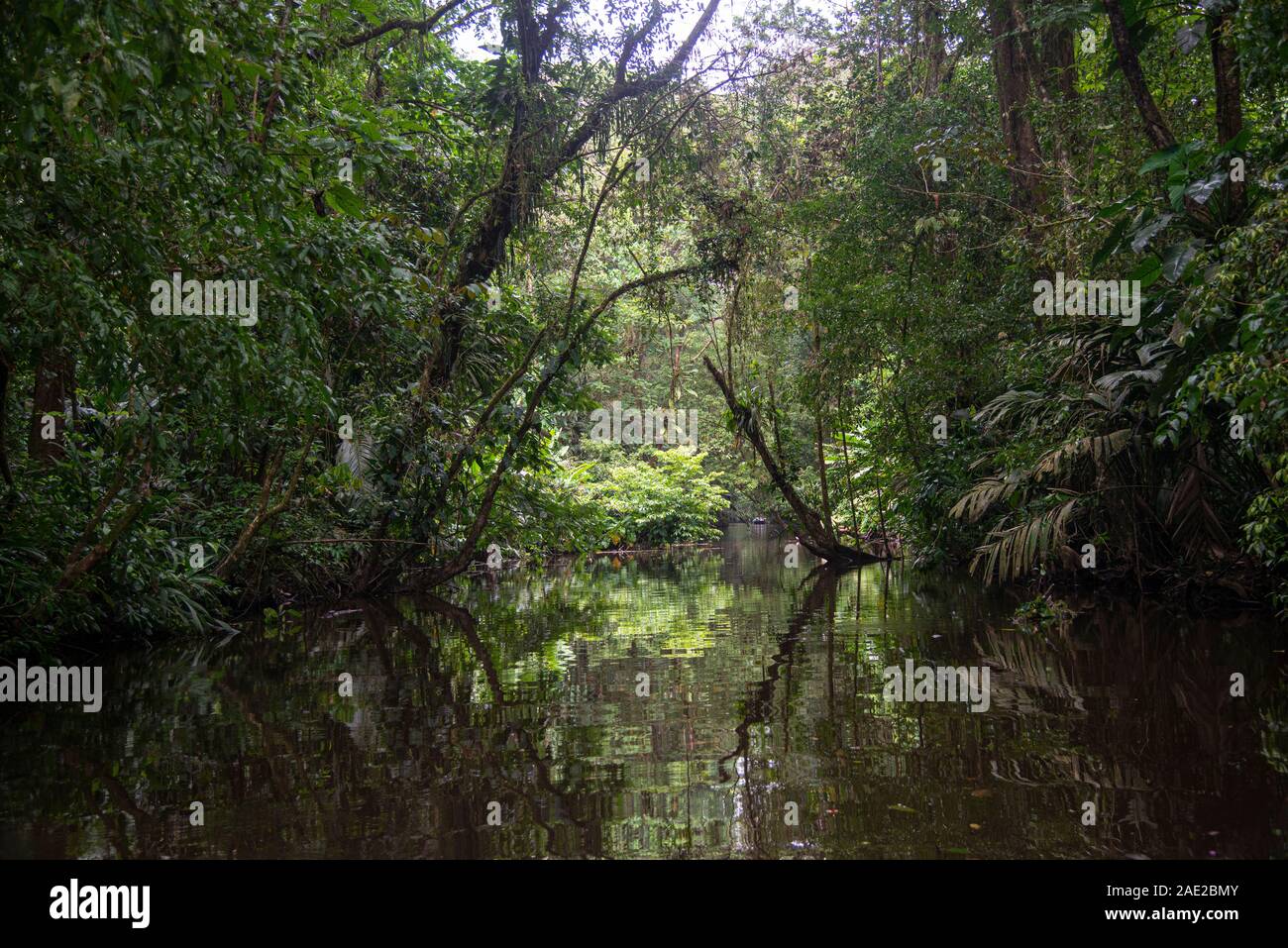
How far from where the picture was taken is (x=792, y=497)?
15164 mm

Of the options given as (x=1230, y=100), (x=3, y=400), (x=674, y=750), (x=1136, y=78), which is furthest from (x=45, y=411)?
(x=1230, y=100)

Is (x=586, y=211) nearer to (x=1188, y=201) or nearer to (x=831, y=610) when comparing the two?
(x=831, y=610)

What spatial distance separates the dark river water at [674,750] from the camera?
10.0 feet

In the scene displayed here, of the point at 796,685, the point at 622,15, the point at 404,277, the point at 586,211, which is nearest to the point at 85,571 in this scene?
the point at 404,277

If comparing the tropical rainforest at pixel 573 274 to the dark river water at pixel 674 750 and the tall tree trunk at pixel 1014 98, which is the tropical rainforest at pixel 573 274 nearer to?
→ the tall tree trunk at pixel 1014 98

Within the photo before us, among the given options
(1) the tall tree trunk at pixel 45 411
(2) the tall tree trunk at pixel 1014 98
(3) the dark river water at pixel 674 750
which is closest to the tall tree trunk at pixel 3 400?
(1) the tall tree trunk at pixel 45 411

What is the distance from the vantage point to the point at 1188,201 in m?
6.63

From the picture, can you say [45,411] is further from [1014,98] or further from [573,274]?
[1014,98]

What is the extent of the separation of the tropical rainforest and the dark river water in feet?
4.40

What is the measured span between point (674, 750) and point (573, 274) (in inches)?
328

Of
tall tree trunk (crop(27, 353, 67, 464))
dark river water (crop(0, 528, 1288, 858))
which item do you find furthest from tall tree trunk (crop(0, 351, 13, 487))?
dark river water (crop(0, 528, 1288, 858))

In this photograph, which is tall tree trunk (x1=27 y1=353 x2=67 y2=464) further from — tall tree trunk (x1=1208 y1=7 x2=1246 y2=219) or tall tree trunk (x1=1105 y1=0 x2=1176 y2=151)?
tall tree trunk (x1=1208 y1=7 x2=1246 y2=219)

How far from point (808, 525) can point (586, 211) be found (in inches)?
266
